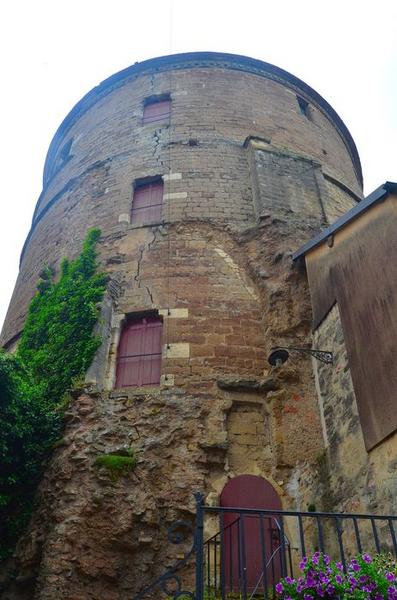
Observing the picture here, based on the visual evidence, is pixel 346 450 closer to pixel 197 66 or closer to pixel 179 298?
pixel 179 298

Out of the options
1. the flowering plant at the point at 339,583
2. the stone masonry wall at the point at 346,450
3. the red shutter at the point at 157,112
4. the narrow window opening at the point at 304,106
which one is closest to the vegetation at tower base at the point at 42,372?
the stone masonry wall at the point at 346,450

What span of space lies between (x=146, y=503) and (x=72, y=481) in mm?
1114

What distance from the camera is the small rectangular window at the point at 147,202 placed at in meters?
12.2

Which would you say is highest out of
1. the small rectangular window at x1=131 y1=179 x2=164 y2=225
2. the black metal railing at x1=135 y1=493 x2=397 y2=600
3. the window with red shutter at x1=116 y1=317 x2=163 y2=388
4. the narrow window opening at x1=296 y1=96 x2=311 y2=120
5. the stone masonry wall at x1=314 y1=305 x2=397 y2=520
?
the narrow window opening at x1=296 y1=96 x2=311 y2=120

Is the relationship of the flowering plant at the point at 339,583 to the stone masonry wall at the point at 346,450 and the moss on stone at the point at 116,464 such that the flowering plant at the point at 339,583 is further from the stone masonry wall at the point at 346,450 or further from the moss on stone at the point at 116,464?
the moss on stone at the point at 116,464

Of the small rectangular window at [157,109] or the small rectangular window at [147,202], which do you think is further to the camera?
the small rectangular window at [157,109]

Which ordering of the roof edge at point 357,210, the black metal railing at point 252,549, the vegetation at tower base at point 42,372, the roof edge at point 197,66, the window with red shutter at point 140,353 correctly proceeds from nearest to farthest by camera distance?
the black metal railing at point 252,549
the roof edge at point 357,210
the vegetation at tower base at point 42,372
the window with red shutter at point 140,353
the roof edge at point 197,66

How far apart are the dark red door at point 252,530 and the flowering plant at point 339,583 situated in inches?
124

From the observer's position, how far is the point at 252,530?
7.71 m

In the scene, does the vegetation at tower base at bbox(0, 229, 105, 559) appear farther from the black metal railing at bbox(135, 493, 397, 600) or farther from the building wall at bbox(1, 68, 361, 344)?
the black metal railing at bbox(135, 493, 397, 600)

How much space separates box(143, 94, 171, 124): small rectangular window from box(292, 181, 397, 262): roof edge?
7.04 meters

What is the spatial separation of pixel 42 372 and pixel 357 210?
618 centimetres

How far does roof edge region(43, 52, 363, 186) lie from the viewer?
1661cm

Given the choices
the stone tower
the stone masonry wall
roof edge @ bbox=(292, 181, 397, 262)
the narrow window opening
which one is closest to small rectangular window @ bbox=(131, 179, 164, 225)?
the stone tower
